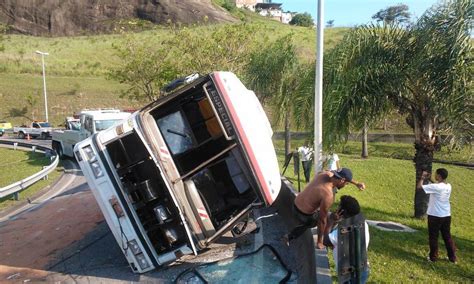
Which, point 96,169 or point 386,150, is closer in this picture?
point 96,169

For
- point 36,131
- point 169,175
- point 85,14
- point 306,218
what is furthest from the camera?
point 85,14

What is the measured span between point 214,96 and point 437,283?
3849 millimetres

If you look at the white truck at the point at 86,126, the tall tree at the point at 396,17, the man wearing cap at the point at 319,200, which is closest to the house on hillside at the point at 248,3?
the white truck at the point at 86,126

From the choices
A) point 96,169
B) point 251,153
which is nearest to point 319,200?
point 251,153

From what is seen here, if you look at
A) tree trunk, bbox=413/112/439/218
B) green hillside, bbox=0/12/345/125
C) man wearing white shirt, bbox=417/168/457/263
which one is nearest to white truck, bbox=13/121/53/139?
green hillside, bbox=0/12/345/125

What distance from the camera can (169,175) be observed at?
619 cm

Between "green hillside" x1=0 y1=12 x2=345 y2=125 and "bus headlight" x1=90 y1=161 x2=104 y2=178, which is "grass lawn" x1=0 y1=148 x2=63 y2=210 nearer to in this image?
"bus headlight" x1=90 y1=161 x2=104 y2=178

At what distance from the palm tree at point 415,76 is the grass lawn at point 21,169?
8.85 m

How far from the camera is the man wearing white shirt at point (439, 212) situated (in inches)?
255

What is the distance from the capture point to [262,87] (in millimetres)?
18000

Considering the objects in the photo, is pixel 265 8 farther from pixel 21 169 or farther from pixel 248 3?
pixel 21 169

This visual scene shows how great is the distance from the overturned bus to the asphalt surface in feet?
2.01

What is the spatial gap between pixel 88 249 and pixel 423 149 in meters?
6.71

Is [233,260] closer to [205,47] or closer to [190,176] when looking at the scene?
[190,176]
